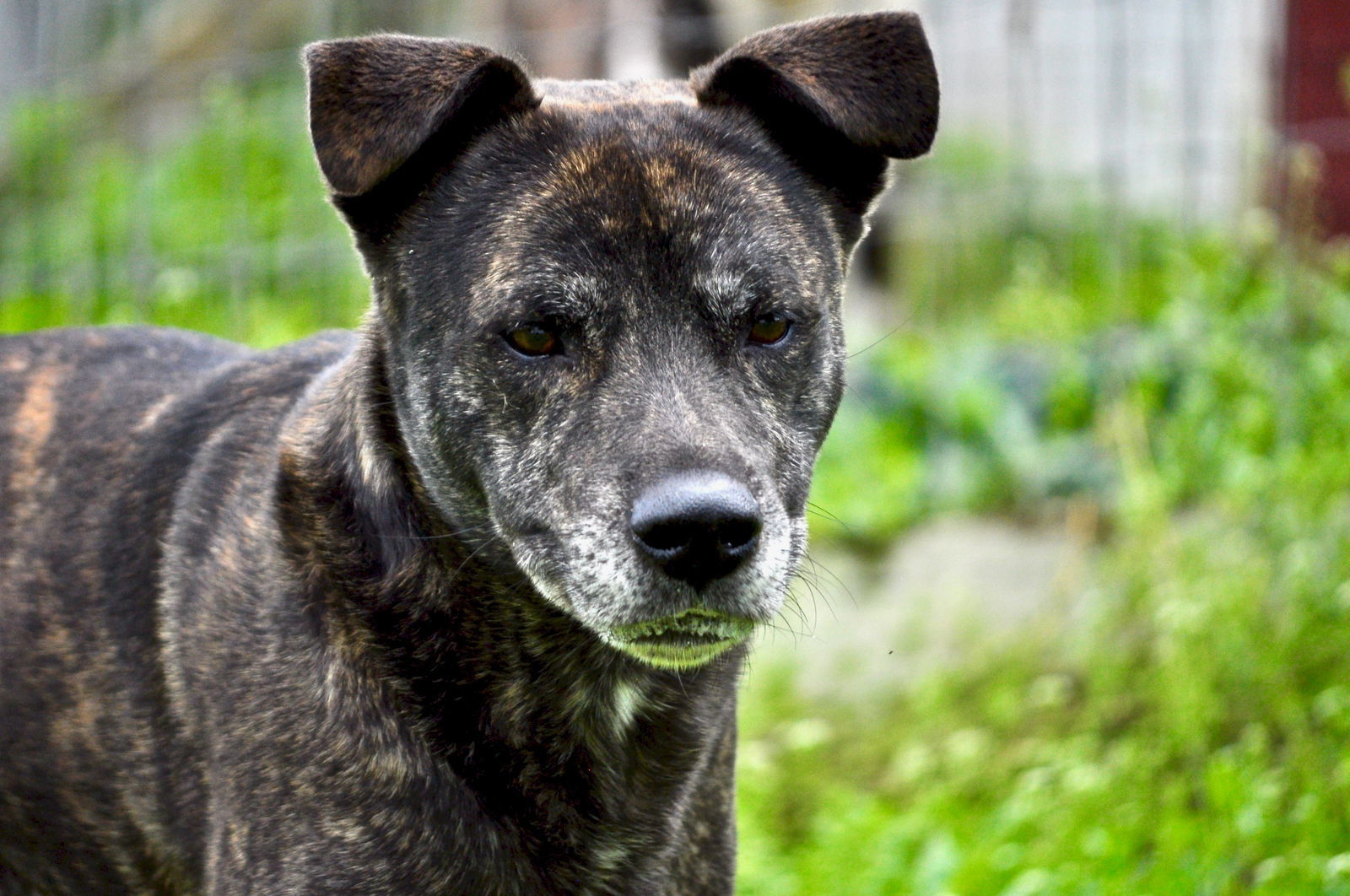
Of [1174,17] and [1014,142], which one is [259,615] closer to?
[1014,142]

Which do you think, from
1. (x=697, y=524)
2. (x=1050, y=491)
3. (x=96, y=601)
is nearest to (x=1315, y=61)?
(x=1050, y=491)

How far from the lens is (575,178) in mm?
2896

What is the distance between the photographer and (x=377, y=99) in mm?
2836

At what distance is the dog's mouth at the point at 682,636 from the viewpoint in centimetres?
272

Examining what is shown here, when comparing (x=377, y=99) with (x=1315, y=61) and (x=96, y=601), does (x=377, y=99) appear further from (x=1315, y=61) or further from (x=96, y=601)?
(x=1315, y=61)

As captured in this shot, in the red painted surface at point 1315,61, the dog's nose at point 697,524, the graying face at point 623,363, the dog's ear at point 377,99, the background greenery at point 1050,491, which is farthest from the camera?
the red painted surface at point 1315,61

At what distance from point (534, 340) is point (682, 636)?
59 cm

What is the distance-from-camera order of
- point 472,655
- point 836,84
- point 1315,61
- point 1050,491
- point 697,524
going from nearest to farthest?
point 697,524 < point 472,655 < point 836,84 < point 1050,491 < point 1315,61

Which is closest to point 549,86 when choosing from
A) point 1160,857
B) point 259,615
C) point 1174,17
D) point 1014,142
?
point 259,615

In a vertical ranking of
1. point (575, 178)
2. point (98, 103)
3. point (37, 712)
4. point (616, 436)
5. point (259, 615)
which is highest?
point (575, 178)

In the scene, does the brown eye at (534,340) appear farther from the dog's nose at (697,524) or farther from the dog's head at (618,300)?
the dog's nose at (697,524)

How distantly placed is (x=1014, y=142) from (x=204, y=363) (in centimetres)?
474

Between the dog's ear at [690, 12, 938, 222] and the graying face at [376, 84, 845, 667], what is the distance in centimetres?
12

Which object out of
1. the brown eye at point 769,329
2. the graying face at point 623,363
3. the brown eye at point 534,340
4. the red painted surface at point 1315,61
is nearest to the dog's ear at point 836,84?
the graying face at point 623,363
